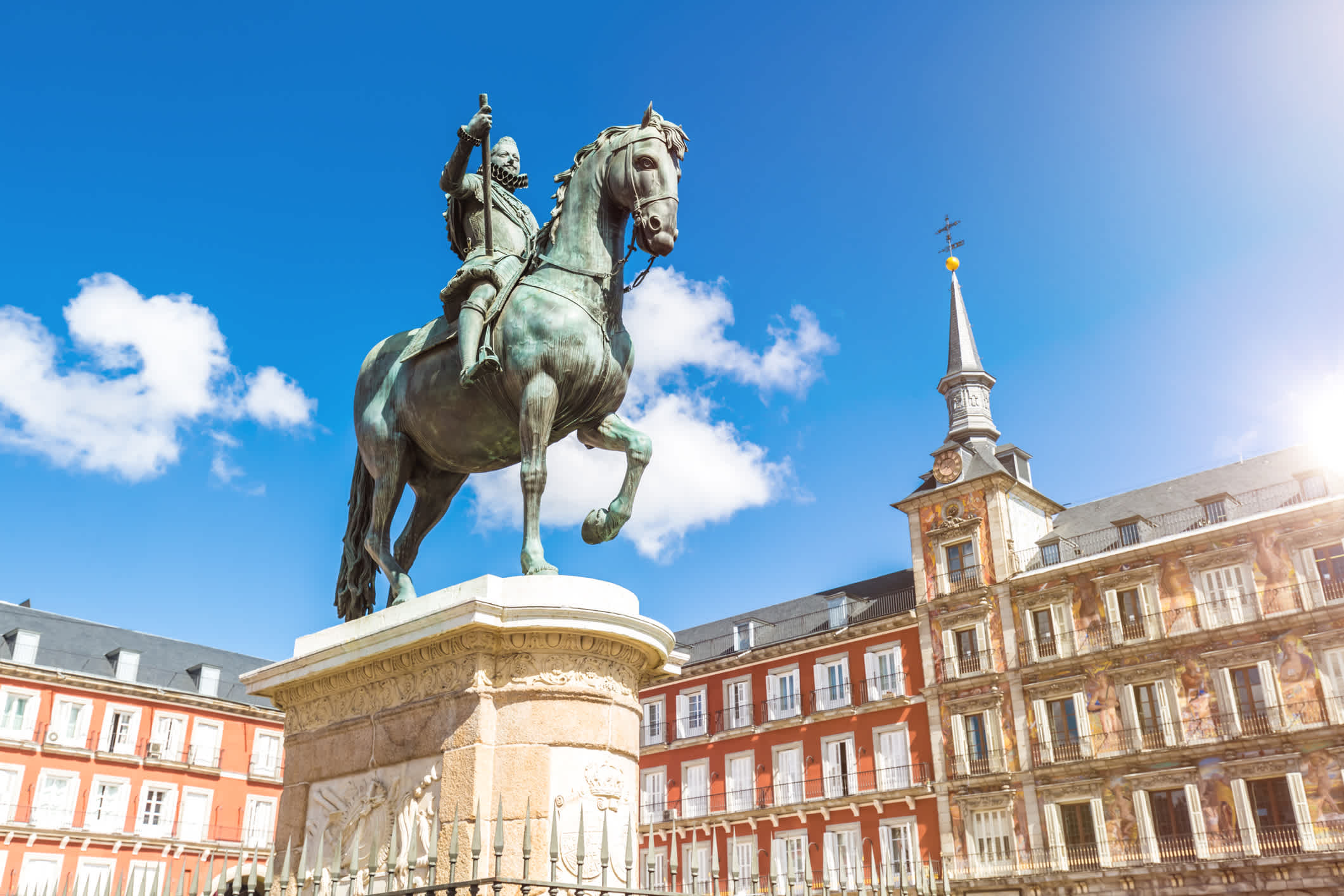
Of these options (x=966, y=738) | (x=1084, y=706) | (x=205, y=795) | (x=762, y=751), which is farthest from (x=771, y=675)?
(x=205, y=795)

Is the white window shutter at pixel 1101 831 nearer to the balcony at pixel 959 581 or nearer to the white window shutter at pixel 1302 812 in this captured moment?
the white window shutter at pixel 1302 812

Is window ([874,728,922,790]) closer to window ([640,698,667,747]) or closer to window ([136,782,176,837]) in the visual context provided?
window ([640,698,667,747])

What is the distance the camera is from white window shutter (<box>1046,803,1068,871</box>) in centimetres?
3294

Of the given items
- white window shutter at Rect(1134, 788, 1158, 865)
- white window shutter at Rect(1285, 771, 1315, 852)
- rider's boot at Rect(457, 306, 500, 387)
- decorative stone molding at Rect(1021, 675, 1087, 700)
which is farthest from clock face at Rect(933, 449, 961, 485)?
rider's boot at Rect(457, 306, 500, 387)

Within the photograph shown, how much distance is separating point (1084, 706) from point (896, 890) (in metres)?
30.5

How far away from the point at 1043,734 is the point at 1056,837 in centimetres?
314

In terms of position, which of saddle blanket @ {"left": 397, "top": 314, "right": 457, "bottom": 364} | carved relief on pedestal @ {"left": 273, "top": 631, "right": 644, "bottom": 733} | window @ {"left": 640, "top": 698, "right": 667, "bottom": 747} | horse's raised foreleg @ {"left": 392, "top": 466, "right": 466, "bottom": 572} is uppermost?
window @ {"left": 640, "top": 698, "right": 667, "bottom": 747}

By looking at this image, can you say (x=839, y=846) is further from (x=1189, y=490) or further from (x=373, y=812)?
(x=373, y=812)

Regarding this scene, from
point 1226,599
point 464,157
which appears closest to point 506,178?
point 464,157

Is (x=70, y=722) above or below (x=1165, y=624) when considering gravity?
below

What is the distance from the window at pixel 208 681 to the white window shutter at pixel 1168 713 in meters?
34.4

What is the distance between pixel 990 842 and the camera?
3462 cm

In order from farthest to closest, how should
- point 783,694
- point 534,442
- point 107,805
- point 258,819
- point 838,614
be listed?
point 838,614 → point 783,694 → point 258,819 → point 107,805 → point 534,442

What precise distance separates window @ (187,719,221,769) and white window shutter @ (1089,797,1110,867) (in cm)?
3112
